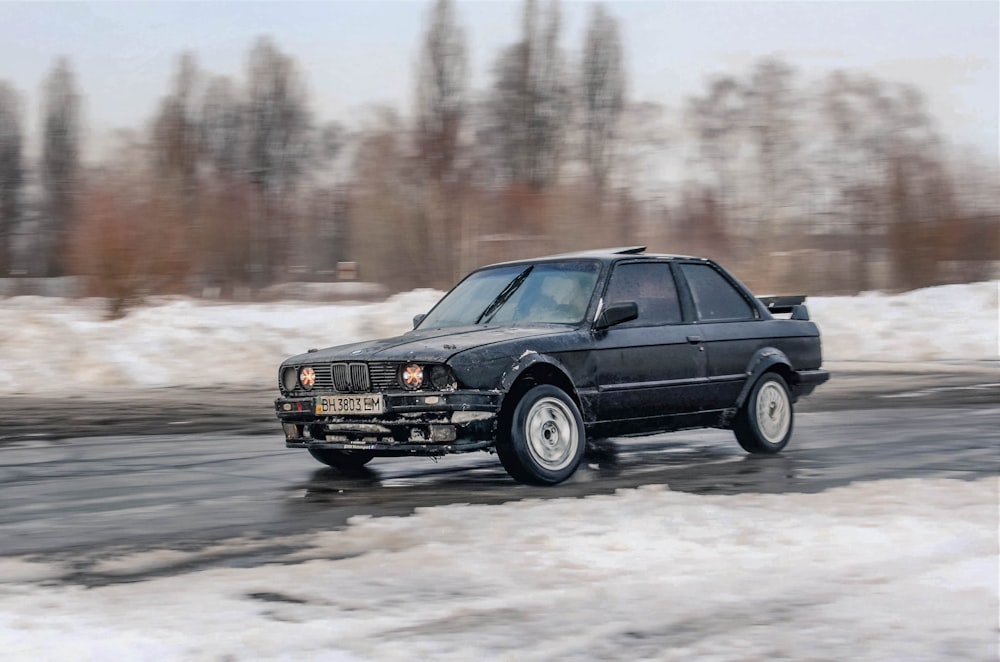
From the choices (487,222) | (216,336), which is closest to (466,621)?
(216,336)

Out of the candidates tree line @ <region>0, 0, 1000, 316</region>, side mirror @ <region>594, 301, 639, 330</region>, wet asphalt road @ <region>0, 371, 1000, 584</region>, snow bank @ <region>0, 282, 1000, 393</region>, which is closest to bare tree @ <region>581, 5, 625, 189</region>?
tree line @ <region>0, 0, 1000, 316</region>

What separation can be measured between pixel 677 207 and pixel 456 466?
36.2 meters

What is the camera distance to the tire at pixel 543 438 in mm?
8547

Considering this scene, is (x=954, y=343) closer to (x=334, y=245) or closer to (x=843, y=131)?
(x=843, y=131)

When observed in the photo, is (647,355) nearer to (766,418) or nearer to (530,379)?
(530,379)

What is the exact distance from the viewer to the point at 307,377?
9.23m

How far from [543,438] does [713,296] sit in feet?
8.03

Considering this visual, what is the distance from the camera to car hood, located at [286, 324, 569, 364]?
8500 mm

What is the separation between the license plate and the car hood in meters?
0.25

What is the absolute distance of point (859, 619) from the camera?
492 cm

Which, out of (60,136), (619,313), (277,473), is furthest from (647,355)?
(60,136)

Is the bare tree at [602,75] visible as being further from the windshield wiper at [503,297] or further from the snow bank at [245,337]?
the windshield wiper at [503,297]

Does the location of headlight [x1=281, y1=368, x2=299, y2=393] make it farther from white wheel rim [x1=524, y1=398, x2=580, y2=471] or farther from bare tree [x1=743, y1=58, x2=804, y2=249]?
bare tree [x1=743, y1=58, x2=804, y2=249]

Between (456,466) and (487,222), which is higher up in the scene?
(487,222)
